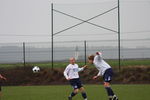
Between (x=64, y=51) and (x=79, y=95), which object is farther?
(x=64, y=51)

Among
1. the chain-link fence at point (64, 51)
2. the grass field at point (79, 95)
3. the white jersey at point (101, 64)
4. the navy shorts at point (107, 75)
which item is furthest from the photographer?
the chain-link fence at point (64, 51)

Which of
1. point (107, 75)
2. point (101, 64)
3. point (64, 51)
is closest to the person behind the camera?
point (107, 75)

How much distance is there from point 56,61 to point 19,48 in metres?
4.13

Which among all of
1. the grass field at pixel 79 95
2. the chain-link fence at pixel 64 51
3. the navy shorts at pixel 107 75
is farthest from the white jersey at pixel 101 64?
the chain-link fence at pixel 64 51

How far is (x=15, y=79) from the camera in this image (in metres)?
34.9

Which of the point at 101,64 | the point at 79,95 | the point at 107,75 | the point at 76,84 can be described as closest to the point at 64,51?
the point at 79,95

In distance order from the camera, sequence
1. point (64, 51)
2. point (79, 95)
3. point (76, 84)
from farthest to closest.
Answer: point (64, 51)
point (79, 95)
point (76, 84)

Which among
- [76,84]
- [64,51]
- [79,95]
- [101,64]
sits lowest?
[79,95]

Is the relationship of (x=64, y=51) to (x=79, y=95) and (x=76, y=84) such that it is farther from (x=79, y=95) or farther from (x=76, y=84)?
(x=76, y=84)

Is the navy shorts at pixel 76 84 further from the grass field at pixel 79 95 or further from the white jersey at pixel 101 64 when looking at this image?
the grass field at pixel 79 95

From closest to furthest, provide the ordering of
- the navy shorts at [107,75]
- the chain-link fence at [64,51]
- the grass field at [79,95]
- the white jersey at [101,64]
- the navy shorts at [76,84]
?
the navy shorts at [107,75] → the white jersey at [101,64] → the navy shorts at [76,84] → the grass field at [79,95] → the chain-link fence at [64,51]

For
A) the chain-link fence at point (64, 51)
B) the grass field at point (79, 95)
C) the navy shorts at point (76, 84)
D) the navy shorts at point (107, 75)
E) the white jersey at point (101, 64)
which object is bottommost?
the grass field at point (79, 95)

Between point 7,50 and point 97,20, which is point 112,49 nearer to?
point 97,20

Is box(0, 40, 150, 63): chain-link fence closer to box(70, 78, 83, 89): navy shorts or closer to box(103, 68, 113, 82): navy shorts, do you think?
box(70, 78, 83, 89): navy shorts
